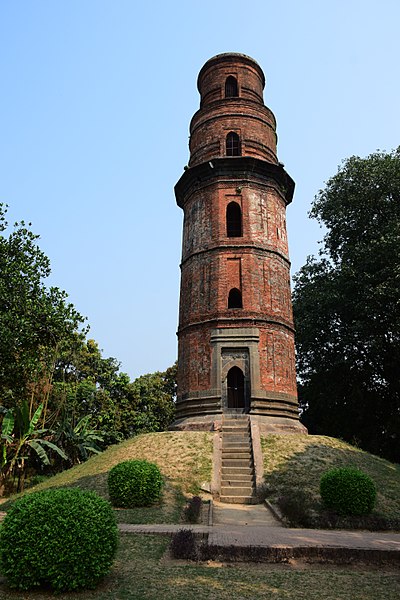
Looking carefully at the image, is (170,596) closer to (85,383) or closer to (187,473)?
(187,473)

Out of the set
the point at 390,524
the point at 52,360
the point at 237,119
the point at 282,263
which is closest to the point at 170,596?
the point at 390,524

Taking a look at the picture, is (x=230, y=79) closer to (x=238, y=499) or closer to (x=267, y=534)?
(x=238, y=499)

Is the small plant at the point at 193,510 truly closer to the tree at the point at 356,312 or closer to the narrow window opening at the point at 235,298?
the narrow window opening at the point at 235,298

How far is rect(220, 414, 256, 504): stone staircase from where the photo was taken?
42.3 ft

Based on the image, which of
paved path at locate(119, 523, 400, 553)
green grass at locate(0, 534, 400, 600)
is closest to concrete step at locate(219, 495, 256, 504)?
paved path at locate(119, 523, 400, 553)

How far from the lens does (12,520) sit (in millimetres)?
5781

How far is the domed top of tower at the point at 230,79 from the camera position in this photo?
22984 millimetres

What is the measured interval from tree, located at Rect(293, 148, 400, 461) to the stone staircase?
9241 mm

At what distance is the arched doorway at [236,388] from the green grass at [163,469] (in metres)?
2.77

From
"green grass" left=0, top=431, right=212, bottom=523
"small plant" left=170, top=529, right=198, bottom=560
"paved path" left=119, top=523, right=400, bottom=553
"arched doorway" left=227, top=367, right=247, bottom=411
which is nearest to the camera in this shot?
"small plant" left=170, top=529, right=198, bottom=560

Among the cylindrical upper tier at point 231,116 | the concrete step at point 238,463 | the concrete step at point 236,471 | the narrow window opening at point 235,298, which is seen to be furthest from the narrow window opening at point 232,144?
the concrete step at point 236,471

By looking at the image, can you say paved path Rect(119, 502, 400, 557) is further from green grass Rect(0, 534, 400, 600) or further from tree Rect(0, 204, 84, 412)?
tree Rect(0, 204, 84, 412)

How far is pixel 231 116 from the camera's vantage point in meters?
21.9

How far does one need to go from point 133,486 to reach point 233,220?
42.9 feet
